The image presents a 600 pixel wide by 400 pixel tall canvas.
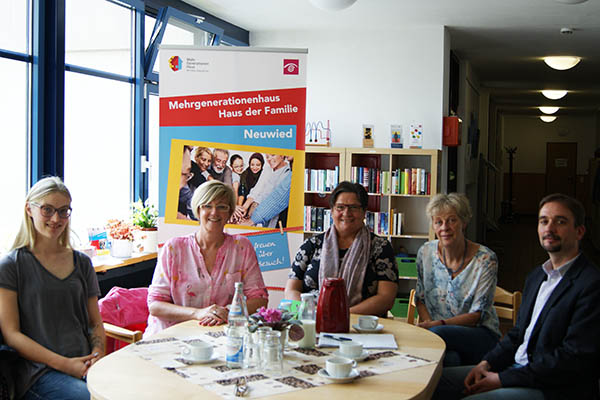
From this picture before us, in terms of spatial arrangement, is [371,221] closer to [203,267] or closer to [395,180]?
[395,180]

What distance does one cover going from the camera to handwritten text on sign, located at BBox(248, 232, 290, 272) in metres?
4.44

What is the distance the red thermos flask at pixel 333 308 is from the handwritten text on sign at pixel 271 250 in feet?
5.56

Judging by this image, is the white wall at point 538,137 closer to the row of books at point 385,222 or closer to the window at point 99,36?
the row of books at point 385,222

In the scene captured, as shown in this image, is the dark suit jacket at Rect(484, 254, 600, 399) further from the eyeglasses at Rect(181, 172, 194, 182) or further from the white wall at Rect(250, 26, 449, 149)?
the white wall at Rect(250, 26, 449, 149)

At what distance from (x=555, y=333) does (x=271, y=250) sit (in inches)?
91.9

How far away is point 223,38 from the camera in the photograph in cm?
689

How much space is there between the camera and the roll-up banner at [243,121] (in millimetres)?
4367

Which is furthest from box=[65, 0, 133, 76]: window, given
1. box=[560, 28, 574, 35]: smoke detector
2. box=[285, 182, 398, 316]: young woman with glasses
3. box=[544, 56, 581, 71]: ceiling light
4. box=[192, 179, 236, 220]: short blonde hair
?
box=[544, 56, 581, 71]: ceiling light

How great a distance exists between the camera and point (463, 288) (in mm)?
3338

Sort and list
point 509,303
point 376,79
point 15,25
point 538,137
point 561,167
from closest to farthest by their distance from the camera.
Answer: point 509,303 → point 15,25 → point 376,79 → point 561,167 → point 538,137

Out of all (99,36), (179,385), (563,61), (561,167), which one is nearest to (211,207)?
(179,385)

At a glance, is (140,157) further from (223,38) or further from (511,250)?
(511,250)

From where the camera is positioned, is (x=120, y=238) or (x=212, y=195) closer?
(x=212, y=195)

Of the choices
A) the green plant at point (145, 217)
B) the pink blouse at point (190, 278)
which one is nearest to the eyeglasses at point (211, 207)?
the pink blouse at point (190, 278)
